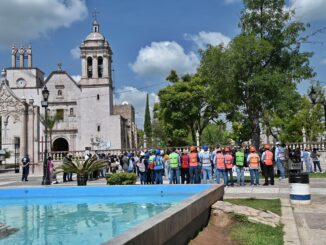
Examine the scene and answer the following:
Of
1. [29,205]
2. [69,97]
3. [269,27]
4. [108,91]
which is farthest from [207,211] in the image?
[69,97]

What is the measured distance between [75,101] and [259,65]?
159 ft

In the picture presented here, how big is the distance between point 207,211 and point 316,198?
19.2 feet

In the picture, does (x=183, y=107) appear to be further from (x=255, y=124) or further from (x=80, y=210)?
(x=80, y=210)

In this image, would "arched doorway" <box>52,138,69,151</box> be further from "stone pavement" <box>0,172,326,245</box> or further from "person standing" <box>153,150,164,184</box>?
"stone pavement" <box>0,172,326,245</box>

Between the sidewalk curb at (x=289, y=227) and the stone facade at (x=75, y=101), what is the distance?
4499cm

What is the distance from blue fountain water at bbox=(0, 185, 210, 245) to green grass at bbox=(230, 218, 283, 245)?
8.23 feet

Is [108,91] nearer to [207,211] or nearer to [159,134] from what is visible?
[159,134]

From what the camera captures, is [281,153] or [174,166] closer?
[174,166]

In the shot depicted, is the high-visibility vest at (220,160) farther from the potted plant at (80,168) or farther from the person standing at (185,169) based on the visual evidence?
the potted plant at (80,168)

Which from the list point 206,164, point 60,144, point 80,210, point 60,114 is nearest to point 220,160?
point 206,164

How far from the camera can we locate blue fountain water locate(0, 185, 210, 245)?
899cm

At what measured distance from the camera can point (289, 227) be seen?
335 inches

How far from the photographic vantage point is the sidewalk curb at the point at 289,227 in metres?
7.34

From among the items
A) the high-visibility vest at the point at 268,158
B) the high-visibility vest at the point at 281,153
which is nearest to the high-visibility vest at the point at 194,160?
the high-visibility vest at the point at 268,158
